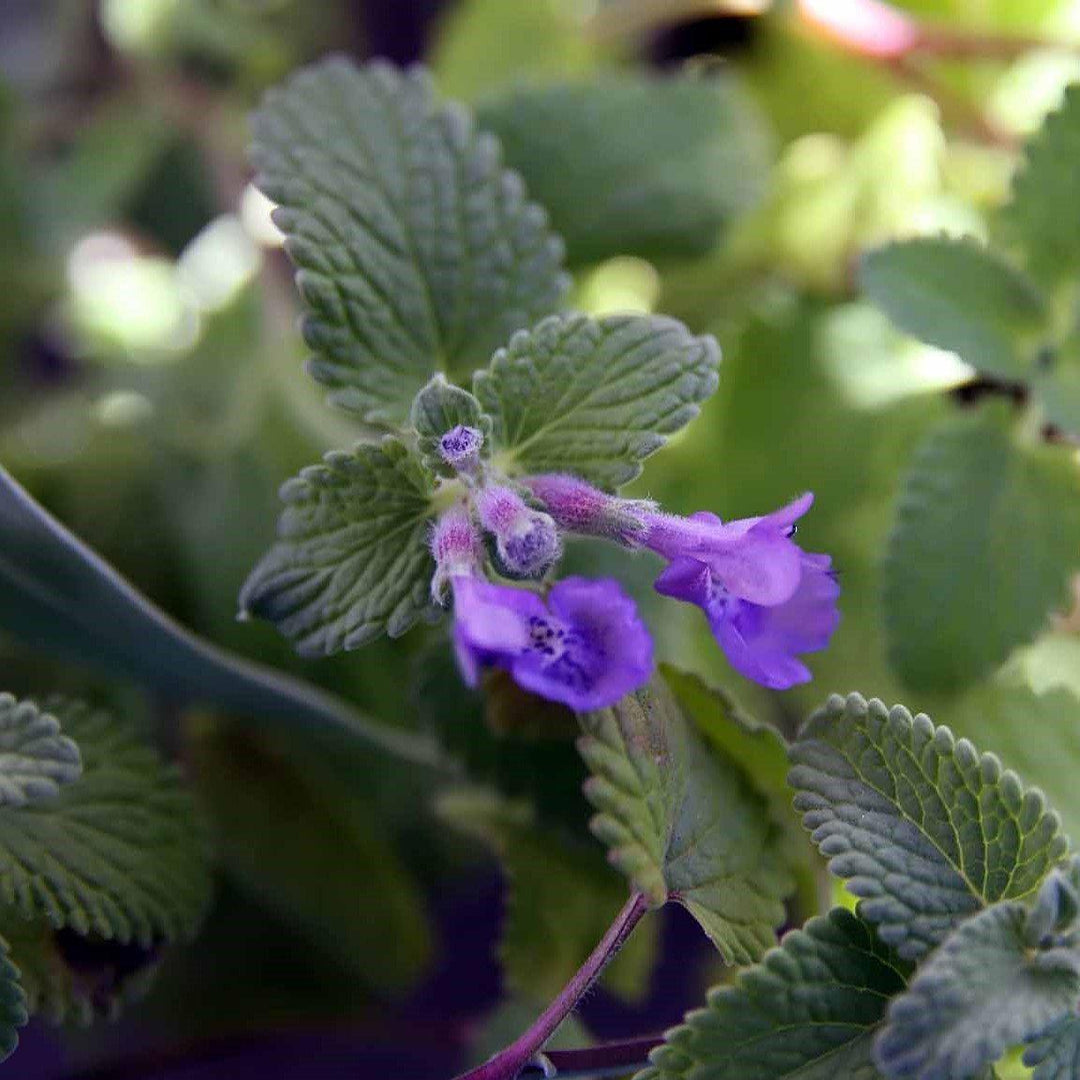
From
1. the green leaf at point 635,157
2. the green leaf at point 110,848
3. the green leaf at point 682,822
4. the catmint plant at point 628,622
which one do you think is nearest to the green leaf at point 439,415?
the catmint plant at point 628,622

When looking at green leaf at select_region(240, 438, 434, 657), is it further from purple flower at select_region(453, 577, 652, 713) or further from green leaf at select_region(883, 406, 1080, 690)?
green leaf at select_region(883, 406, 1080, 690)

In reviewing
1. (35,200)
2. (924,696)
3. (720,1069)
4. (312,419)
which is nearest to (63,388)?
(35,200)

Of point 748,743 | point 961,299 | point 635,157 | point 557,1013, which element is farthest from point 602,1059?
point 635,157

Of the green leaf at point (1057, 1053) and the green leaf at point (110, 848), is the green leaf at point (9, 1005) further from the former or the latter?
the green leaf at point (1057, 1053)

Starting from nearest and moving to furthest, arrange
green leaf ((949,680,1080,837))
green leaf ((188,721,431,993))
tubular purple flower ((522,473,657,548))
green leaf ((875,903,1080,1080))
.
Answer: green leaf ((875,903,1080,1080)) < tubular purple flower ((522,473,657,548)) < green leaf ((949,680,1080,837)) < green leaf ((188,721,431,993))

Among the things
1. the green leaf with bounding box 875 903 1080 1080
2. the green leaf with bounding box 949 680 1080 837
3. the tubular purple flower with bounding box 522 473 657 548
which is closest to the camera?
the green leaf with bounding box 875 903 1080 1080

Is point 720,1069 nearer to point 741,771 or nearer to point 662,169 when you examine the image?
point 741,771

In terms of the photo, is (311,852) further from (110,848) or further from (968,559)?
(968,559)

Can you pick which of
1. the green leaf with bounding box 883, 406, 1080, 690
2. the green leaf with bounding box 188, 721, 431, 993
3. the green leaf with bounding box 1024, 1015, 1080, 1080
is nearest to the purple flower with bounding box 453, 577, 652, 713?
the green leaf with bounding box 1024, 1015, 1080, 1080
